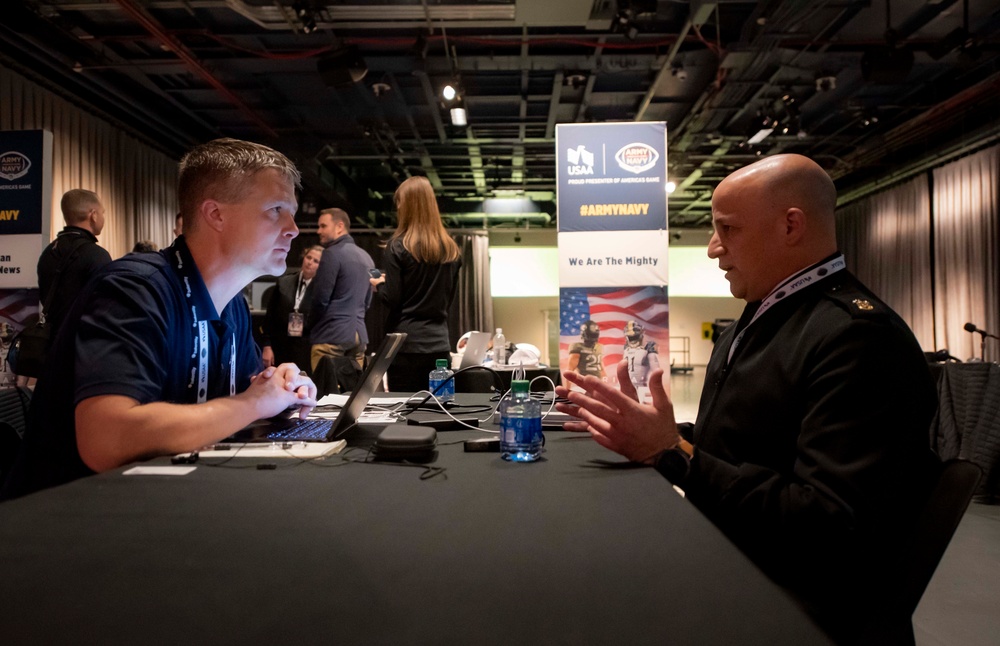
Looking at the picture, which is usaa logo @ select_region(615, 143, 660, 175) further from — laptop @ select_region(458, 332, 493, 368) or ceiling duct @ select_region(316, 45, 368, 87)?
ceiling duct @ select_region(316, 45, 368, 87)

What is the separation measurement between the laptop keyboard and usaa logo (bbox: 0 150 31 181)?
174 inches

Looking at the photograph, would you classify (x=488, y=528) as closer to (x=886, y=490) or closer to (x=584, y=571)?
(x=584, y=571)

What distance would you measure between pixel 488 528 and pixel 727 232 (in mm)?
976

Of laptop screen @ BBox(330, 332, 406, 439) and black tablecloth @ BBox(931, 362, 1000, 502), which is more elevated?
laptop screen @ BBox(330, 332, 406, 439)

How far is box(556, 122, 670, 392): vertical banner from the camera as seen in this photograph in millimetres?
3955

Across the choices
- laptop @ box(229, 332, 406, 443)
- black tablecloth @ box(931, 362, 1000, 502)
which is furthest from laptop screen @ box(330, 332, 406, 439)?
black tablecloth @ box(931, 362, 1000, 502)

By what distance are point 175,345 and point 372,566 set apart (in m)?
0.90

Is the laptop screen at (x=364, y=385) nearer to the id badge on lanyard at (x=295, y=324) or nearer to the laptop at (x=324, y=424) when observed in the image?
the laptop at (x=324, y=424)

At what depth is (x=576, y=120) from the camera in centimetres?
775

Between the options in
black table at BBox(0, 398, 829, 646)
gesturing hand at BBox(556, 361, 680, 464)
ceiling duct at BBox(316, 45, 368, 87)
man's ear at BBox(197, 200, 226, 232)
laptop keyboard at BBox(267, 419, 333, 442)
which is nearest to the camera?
black table at BBox(0, 398, 829, 646)

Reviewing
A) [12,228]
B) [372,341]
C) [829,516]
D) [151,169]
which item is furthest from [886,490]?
[372,341]

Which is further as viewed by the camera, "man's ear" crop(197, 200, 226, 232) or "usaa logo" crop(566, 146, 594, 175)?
"usaa logo" crop(566, 146, 594, 175)

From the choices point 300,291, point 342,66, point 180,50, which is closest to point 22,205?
point 180,50

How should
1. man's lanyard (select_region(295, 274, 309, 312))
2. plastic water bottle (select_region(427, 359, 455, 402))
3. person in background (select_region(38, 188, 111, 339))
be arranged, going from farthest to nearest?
man's lanyard (select_region(295, 274, 309, 312)) → person in background (select_region(38, 188, 111, 339)) → plastic water bottle (select_region(427, 359, 455, 402))
